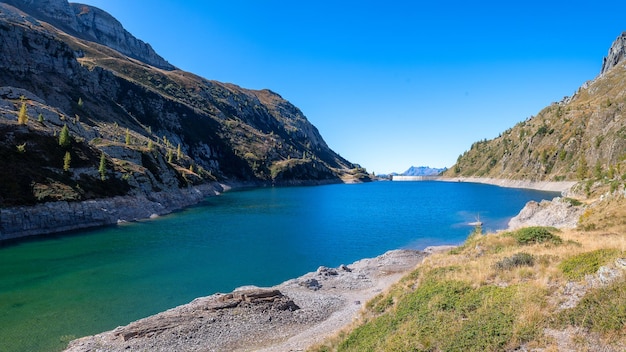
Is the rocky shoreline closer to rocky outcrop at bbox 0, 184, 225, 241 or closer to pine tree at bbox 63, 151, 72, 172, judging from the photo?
rocky outcrop at bbox 0, 184, 225, 241

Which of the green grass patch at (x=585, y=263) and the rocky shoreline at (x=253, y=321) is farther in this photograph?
the rocky shoreline at (x=253, y=321)

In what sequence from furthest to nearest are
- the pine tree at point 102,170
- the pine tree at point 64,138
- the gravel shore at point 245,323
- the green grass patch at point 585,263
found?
the pine tree at point 102,170
the pine tree at point 64,138
the gravel shore at point 245,323
the green grass patch at point 585,263

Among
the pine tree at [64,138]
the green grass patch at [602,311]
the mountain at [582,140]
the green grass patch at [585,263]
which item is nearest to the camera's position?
the green grass patch at [602,311]

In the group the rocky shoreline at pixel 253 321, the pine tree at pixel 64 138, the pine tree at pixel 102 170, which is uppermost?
the pine tree at pixel 64 138

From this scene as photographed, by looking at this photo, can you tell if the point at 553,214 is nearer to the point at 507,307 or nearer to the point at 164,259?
the point at 507,307

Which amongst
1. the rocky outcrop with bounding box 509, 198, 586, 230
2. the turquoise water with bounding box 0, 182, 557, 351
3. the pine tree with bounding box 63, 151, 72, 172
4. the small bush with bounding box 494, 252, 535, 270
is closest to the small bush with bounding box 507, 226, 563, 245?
the small bush with bounding box 494, 252, 535, 270

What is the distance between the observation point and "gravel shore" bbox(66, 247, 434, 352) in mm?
22547

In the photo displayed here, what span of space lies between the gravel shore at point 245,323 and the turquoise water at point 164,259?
519 centimetres

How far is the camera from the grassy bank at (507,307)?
Answer: 11250 millimetres

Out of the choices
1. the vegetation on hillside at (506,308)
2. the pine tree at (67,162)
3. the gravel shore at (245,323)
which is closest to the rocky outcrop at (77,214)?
the pine tree at (67,162)

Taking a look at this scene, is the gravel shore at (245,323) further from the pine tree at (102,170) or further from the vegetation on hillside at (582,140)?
the vegetation on hillside at (582,140)

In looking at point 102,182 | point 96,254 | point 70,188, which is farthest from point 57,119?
point 96,254

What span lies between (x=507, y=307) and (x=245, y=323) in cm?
1876

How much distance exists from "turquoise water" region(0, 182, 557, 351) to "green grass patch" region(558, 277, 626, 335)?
30763 millimetres
